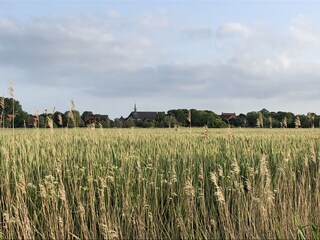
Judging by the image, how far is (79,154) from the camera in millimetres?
6137

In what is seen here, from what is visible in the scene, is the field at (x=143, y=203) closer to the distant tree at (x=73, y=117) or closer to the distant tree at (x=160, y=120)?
the distant tree at (x=73, y=117)

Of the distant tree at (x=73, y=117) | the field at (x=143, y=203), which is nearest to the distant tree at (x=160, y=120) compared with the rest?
the distant tree at (x=73, y=117)

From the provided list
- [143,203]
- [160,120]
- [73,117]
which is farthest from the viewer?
[160,120]

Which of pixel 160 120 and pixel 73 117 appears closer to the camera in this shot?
pixel 73 117

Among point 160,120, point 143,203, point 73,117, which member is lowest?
point 143,203

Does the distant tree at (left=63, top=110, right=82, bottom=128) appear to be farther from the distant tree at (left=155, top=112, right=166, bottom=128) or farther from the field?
the distant tree at (left=155, top=112, right=166, bottom=128)

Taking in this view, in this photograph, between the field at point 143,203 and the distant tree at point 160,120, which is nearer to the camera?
the field at point 143,203

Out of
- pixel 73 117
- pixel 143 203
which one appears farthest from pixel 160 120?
pixel 143 203

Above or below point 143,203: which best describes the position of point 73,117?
above

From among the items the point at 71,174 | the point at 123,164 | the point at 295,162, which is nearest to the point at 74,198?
the point at 71,174

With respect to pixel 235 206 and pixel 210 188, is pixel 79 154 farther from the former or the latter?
pixel 235 206

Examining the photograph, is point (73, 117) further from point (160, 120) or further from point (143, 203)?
point (160, 120)

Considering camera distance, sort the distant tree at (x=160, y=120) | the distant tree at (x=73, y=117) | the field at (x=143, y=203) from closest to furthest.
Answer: the field at (x=143, y=203) → the distant tree at (x=73, y=117) → the distant tree at (x=160, y=120)

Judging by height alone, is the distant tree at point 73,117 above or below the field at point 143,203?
above
